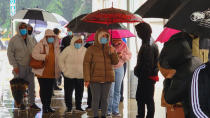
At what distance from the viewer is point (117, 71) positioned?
8.34 m

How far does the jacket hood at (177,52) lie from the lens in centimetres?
365

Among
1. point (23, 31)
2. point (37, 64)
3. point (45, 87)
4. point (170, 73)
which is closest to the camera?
point (170, 73)

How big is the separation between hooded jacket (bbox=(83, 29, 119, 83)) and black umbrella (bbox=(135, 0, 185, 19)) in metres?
2.59

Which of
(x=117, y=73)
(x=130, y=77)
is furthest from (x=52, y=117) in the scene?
(x=130, y=77)

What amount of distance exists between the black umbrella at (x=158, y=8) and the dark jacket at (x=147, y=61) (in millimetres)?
2021

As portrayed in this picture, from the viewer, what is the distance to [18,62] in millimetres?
9109

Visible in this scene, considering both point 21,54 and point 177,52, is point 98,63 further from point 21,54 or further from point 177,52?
point 177,52

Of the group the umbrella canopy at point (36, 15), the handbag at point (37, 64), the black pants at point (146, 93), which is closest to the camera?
the black pants at point (146, 93)

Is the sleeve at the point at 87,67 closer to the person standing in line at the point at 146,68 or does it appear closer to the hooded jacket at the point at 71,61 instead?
the person standing in line at the point at 146,68

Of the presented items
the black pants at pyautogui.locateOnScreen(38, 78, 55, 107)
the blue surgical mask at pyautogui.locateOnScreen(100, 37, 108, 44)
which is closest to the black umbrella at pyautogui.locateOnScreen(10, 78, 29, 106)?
the black pants at pyautogui.locateOnScreen(38, 78, 55, 107)

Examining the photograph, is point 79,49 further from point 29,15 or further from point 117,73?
point 29,15

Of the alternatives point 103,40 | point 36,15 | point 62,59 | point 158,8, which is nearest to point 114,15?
point 103,40

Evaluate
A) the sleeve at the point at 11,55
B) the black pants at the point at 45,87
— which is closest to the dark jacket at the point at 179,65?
the black pants at the point at 45,87

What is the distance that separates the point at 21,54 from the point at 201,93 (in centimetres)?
663
